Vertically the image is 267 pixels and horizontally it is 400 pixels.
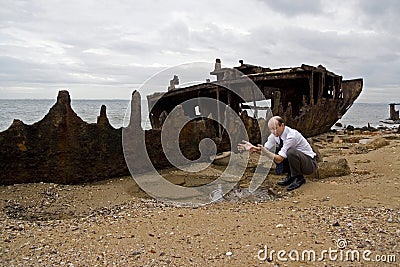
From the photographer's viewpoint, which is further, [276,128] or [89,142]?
[89,142]

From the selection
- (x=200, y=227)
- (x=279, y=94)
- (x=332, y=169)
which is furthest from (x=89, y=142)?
(x=279, y=94)

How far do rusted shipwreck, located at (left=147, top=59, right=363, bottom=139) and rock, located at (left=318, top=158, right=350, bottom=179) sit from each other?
1.88m

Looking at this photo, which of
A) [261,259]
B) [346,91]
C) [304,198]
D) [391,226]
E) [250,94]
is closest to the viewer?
[261,259]

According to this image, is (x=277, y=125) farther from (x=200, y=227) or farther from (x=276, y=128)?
(x=200, y=227)

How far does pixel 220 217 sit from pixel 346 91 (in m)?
10.4

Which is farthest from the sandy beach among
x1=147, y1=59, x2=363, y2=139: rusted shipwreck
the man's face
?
x1=147, y1=59, x2=363, y2=139: rusted shipwreck

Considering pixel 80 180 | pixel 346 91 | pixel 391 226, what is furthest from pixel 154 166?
pixel 346 91

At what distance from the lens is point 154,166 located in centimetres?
532

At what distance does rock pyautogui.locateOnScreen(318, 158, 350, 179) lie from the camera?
190 inches

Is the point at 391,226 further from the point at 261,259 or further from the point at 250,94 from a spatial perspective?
the point at 250,94

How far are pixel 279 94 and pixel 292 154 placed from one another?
3.19 meters

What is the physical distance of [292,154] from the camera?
4441 mm

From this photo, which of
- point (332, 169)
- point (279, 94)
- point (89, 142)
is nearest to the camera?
point (89, 142)

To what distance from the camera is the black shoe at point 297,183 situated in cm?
436
